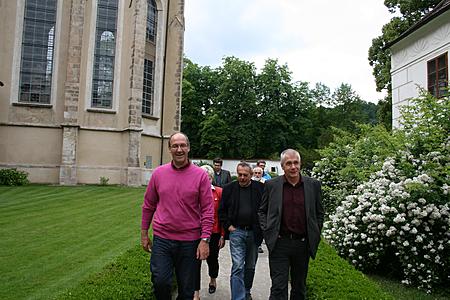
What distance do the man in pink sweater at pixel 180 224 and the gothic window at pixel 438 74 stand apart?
13.3 m

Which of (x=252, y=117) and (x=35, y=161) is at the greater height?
(x=252, y=117)

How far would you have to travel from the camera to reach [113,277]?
5.02 metres

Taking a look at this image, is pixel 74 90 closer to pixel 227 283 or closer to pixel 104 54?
pixel 104 54

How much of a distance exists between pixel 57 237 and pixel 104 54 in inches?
662

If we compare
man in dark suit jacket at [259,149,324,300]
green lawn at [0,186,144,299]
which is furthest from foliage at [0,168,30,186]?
man in dark suit jacket at [259,149,324,300]

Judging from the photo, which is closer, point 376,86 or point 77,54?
point 77,54

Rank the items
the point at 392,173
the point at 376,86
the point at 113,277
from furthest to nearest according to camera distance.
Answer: the point at 376,86 → the point at 392,173 → the point at 113,277

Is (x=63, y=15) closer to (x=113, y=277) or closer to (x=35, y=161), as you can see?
(x=35, y=161)

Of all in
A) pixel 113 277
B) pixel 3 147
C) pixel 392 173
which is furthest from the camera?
pixel 3 147

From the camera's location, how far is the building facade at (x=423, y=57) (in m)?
14.6

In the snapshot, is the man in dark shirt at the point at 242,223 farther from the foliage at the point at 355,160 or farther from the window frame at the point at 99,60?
the window frame at the point at 99,60

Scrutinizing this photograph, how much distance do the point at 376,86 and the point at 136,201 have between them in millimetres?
19417

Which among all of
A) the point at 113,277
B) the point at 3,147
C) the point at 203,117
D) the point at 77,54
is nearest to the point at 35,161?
the point at 3,147

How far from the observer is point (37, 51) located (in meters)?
23.2
